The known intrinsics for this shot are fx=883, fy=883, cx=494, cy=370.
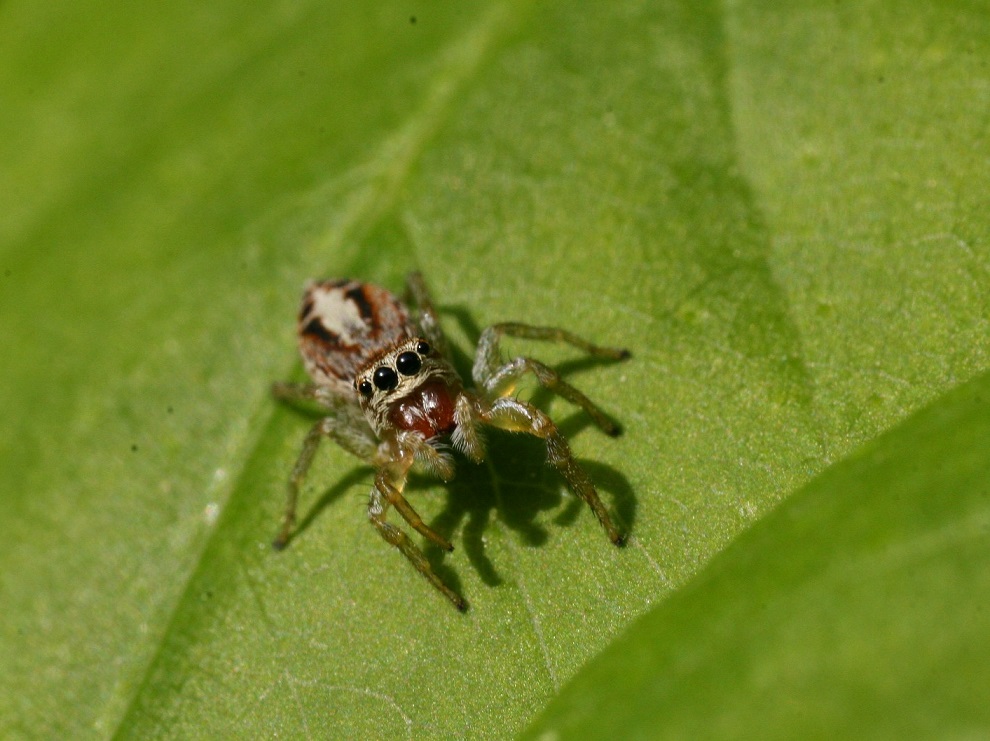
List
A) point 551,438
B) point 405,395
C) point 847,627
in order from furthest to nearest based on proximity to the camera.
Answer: point 405,395, point 551,438, point 847,627

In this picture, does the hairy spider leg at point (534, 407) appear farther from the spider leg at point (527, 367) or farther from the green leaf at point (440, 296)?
the green leaf at point (440, 296)

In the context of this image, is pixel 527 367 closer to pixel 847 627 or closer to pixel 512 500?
Result: pixel 512 500

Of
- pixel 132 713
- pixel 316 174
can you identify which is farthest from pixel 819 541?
pixel 316 174

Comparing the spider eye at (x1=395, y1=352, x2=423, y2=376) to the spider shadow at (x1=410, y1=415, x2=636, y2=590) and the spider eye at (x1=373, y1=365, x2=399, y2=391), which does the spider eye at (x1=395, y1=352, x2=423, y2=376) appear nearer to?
the spider eye at (x1=373, y1=365, x2=399, y2=391)

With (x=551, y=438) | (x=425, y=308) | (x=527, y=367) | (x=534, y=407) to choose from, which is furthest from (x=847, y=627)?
(x=425, y=308)

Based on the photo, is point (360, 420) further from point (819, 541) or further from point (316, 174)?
point (819, 541)

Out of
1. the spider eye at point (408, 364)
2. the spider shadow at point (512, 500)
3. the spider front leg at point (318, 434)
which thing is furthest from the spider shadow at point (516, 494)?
the spider eye at point (408, 364)
